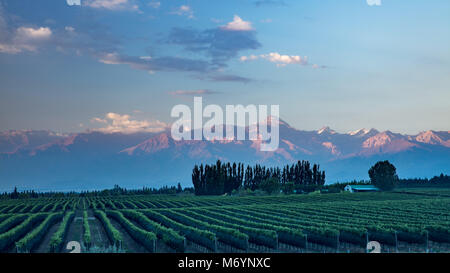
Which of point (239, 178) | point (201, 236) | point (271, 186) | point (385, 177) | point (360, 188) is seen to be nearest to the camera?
point (201, 236)

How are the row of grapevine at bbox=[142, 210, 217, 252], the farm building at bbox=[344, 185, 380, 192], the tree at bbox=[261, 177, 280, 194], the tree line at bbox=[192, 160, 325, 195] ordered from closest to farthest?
the row of grapevine at bbox=[142, 210, 217, 252] → the farm building at bbox=[344, 185, 380, 192] → the tree at bbox=[261, 177, 280, 194] → the tree line at bbox=[192, 160, 325, 195]

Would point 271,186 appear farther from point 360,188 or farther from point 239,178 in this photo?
point 360,188

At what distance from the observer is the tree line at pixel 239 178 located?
513 feet

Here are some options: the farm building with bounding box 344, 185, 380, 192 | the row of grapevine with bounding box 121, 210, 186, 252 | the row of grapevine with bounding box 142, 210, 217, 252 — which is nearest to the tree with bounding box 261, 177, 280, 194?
the farm building with bounding box 344, 185, 380, 192

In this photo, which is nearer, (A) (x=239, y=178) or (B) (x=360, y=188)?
(B) (x=360, y=188)

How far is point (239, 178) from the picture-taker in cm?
17262

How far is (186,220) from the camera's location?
58656 mm

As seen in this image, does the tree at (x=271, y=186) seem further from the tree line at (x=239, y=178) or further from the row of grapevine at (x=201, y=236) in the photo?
the row of grapevine at (x=201, y=236)

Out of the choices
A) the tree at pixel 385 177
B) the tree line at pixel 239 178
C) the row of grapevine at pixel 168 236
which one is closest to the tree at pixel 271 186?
the tree line at pixel 239 178

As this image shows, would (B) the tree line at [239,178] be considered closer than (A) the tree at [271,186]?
No

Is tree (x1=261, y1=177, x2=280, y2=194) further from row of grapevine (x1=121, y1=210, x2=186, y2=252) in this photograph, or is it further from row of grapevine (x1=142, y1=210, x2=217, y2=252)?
row of grapevine (x1=142, y1=210, x2=217, y2=252)

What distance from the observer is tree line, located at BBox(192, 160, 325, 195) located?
15650 cm

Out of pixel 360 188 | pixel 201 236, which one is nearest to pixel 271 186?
pixel 360 188
